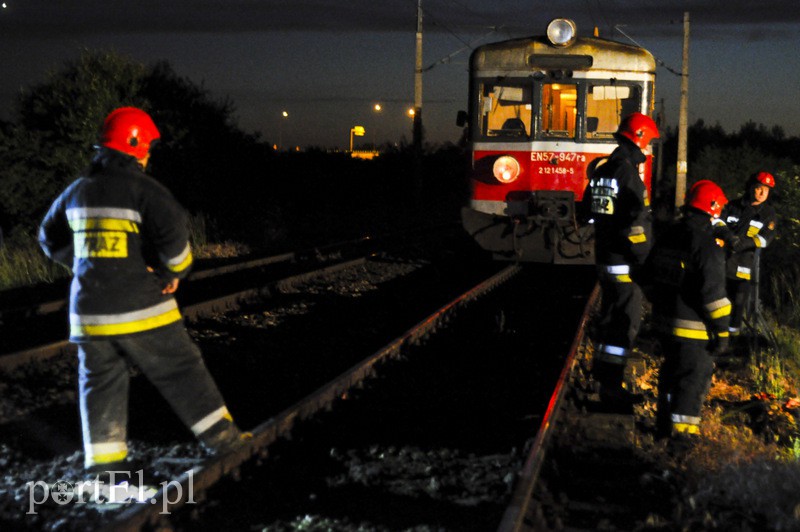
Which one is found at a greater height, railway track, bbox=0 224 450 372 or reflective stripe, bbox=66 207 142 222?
reflective stripe, bbox=66 207 142 222

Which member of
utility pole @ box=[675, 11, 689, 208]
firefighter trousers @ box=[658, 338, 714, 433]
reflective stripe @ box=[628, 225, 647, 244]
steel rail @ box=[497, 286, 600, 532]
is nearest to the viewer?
steel rail @ box=[497, 286, 600, 532]

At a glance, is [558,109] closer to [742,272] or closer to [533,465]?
[742,272]

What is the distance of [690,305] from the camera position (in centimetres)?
538

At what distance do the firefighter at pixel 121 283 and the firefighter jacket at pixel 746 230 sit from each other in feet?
17.9

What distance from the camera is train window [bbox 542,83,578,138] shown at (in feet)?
41.8

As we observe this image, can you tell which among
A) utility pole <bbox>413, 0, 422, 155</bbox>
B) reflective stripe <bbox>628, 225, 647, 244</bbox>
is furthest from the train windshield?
utility pole <bbox>413, 0, 422, 155</bbox>

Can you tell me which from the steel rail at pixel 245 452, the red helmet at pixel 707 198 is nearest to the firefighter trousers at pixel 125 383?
the steel rail at pixel 245 452

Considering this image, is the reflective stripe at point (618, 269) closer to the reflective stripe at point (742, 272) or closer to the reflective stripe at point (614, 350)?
the reflective stripe at point (614, 350)

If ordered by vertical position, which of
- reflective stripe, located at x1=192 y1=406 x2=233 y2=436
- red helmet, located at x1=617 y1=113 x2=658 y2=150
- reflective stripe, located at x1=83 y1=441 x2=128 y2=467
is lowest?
reflective stripe, located at x1=83 y1=441 x2=128 y2=467

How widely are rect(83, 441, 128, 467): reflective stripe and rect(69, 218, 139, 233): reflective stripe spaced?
41.7 inches

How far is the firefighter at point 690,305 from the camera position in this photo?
521 centimetres

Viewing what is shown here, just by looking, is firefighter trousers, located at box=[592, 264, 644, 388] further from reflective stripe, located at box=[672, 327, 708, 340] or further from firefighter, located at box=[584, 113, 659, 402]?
reflective stripe, located at box=[672, 327, 708, 340]

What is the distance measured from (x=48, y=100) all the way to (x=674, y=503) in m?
17.8

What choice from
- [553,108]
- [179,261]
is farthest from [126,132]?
[553,108]
